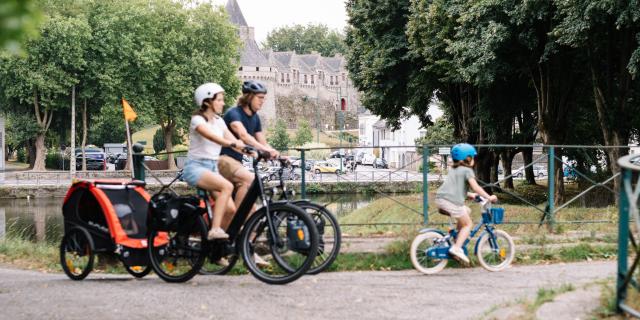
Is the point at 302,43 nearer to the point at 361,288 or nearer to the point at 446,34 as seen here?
the point at 446,34

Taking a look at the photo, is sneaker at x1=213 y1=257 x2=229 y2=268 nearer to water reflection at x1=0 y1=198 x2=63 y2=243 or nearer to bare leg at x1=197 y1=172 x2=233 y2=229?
bare leg at x1=197 y1=172 x2=233 y2=229

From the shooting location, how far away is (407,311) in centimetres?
682

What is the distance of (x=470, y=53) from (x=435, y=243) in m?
19.6

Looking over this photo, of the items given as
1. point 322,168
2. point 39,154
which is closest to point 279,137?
point 39,154

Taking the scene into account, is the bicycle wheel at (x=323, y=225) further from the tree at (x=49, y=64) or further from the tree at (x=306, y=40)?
the tree at (x=306, y=40)

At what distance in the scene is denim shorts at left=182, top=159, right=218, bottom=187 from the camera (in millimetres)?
8141

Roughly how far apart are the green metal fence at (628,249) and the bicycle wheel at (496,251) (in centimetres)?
344

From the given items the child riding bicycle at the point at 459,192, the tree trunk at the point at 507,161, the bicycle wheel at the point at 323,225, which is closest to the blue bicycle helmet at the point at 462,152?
the child riding bicycle at the point at 459,192

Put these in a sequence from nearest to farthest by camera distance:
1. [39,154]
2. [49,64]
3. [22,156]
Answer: [49,64] → [39,154] → [22,156]

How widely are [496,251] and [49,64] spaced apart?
56.4m

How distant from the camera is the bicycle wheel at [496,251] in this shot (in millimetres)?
9398

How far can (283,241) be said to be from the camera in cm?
773

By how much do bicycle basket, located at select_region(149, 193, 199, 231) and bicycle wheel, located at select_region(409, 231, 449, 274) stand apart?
249 centimetres

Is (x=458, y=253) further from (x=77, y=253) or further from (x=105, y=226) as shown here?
(x=77, y=253)
